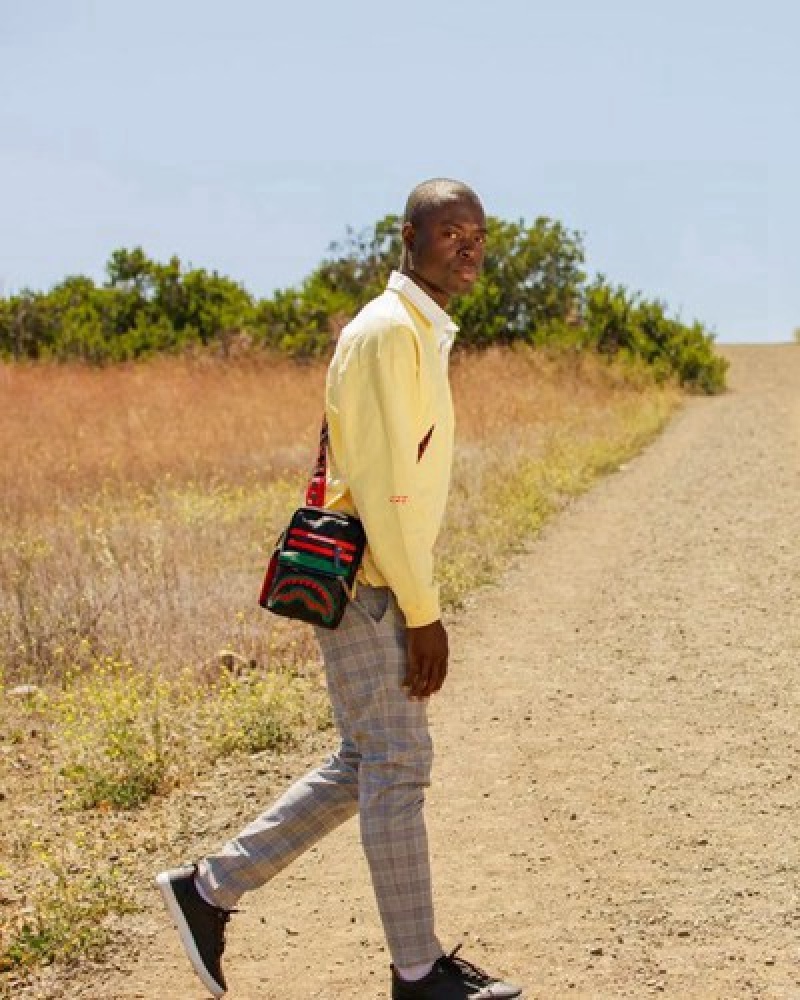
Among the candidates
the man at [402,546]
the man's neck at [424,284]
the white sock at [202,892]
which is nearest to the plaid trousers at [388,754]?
the man at [402,546]

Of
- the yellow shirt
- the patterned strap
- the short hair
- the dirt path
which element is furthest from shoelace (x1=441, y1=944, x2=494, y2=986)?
the short hair

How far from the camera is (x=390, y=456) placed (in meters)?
3.16

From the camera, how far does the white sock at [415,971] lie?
3408 millimetres

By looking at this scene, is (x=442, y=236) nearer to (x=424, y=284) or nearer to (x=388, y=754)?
(x=424, y=284)

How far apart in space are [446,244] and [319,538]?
28.4 inches

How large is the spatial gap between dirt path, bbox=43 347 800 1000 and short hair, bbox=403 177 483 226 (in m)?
2.08

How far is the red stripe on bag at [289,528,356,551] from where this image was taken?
3242 millimetres

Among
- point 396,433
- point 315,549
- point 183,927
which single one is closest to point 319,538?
point 315,549

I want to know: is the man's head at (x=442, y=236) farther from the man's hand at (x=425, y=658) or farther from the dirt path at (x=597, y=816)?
the dirt path at (x=597, y=816)

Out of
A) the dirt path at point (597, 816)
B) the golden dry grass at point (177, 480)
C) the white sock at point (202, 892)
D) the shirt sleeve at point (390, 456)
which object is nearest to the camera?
the shirt sleeve at point (390, 456)

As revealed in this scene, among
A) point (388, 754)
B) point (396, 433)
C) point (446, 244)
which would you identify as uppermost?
point (446, 244)

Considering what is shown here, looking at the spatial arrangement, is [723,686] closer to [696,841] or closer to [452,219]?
[696,841]

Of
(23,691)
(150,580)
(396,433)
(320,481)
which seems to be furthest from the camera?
(150,580)

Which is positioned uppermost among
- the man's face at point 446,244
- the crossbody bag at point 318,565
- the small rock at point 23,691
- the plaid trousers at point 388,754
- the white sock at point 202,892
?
the man's face at point 446,244
